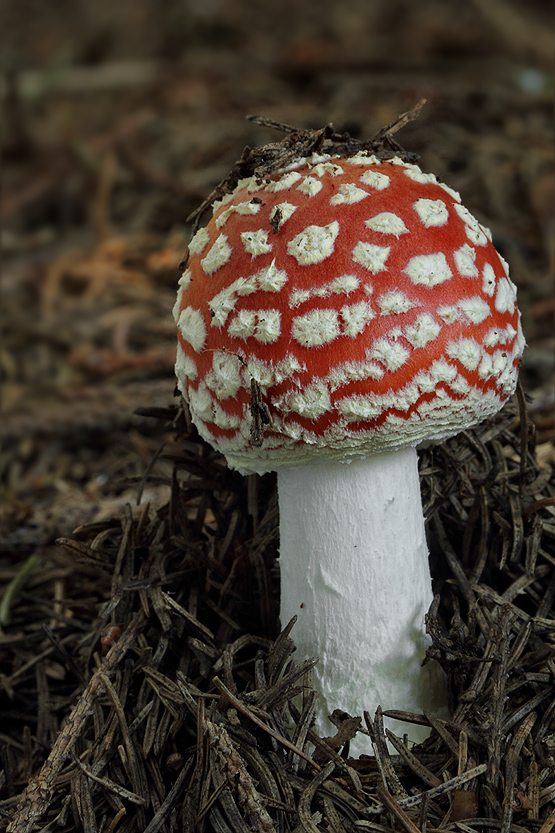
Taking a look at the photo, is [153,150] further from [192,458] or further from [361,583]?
[361,583]

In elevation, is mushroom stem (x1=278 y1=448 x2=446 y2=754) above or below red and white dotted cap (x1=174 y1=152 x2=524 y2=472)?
below

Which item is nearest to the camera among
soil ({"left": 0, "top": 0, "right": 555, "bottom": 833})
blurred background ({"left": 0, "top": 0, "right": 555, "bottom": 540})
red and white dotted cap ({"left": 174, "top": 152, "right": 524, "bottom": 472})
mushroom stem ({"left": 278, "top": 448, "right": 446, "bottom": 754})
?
red and white dotted cap ({"left": 174, "top": 152, "right": 524, "bottom": 472})

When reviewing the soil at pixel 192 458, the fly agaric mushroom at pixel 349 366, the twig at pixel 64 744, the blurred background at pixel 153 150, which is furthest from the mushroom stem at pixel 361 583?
the blurred background at pixel 153 150

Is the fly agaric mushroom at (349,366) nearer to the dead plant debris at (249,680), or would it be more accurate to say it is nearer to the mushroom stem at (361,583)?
the mushroom stem at (361,583)

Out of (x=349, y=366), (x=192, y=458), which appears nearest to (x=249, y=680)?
(x=192, y=458)

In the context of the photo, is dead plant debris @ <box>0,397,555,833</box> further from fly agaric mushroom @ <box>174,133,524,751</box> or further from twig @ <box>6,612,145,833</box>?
fly agaric mushroom @ <box>174,133,524,751</box>

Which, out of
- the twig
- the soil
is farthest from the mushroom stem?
the twig
